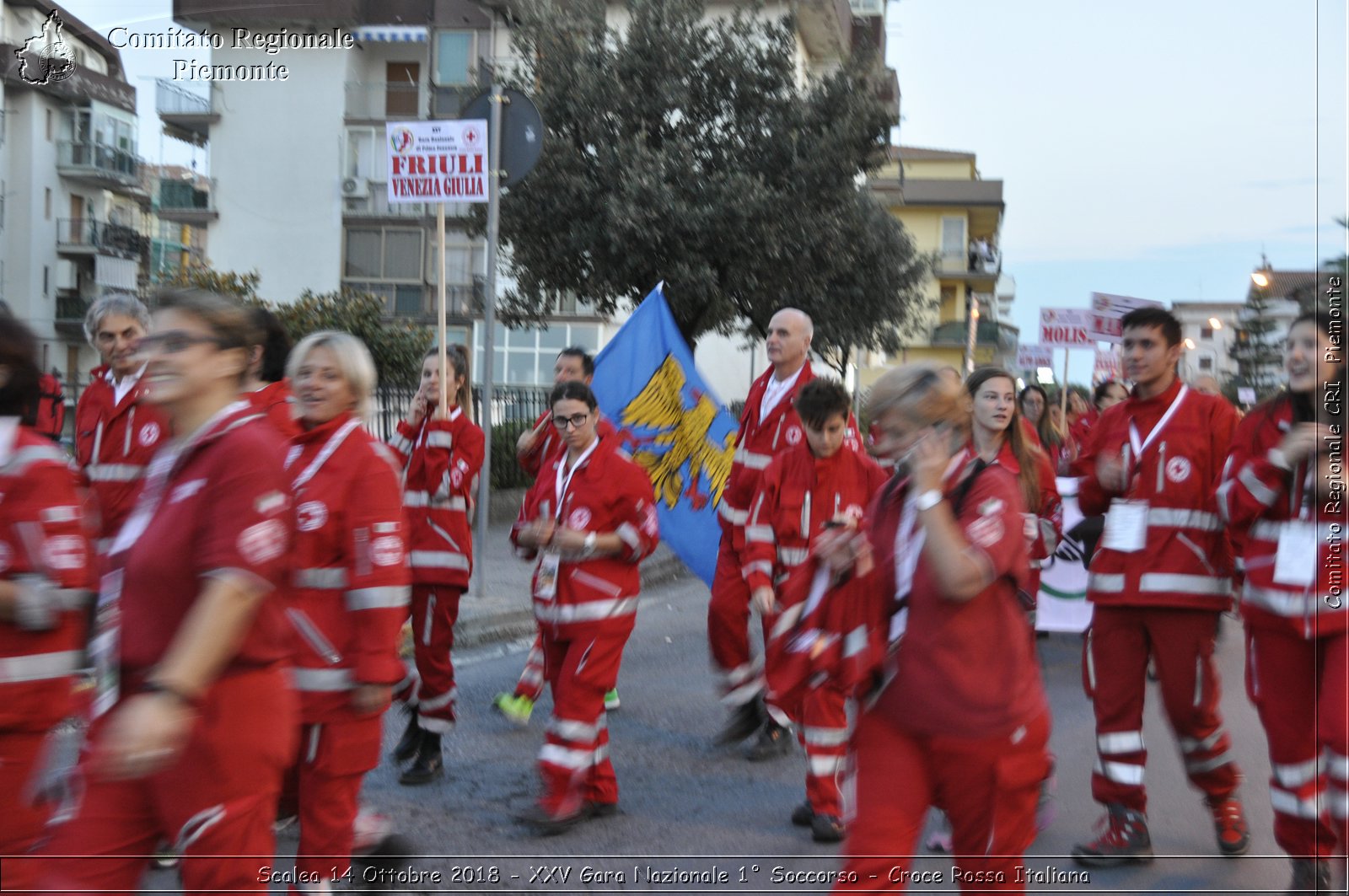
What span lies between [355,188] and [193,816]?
134 ft

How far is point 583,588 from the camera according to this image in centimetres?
591

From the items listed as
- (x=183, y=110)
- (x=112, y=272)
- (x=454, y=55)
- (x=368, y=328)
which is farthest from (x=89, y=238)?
(x=368, y=328)

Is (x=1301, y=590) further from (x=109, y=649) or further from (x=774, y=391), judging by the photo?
(x=109, y=649)

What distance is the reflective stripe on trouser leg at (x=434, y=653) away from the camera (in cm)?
645

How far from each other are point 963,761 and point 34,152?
184ft

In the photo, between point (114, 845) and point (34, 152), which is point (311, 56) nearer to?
point (34, 152)

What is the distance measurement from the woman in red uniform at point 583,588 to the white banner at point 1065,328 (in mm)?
13287

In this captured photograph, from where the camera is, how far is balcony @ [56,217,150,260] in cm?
5516

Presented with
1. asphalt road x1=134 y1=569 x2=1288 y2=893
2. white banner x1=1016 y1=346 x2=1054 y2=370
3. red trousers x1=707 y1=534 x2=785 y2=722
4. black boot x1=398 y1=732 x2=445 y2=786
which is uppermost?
white banner x1=1016 y1=346 x2=1054 y2=370

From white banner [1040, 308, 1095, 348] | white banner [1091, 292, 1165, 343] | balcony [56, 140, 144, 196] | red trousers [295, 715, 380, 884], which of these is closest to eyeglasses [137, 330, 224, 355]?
red trousers [295, 715, 380, 884]

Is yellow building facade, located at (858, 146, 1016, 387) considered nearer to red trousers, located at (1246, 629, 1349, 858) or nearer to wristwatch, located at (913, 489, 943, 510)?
red trousers, located at (1246, 629, 1349, 858)

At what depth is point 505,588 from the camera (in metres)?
12.6

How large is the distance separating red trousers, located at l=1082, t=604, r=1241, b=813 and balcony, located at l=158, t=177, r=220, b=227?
133 feet

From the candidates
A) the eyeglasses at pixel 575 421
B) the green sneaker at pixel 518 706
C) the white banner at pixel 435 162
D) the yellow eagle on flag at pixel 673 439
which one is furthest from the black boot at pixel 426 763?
the white banner at pixel 435 162
